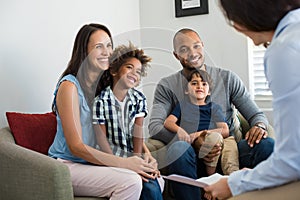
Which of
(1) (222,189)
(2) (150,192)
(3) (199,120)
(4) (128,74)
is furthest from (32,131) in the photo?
(1) (222,189)

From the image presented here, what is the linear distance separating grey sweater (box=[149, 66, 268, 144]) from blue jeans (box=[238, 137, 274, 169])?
0.14 metres

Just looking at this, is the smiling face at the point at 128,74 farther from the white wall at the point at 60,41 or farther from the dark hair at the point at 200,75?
the dark hair at the point at 200,75

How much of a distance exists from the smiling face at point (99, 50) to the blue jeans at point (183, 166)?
566mm

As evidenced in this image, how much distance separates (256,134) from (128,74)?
2.53 ft

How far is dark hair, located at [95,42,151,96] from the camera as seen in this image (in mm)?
2010

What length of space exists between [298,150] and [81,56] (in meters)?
1.29

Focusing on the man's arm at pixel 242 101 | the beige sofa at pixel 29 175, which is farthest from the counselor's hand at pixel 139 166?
the man's arm at pixel 242 101

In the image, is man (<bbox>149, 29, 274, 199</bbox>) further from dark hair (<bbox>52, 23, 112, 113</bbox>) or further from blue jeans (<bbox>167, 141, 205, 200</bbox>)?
dark hair (<bbox>52, 23, 112, 113</bbox>)

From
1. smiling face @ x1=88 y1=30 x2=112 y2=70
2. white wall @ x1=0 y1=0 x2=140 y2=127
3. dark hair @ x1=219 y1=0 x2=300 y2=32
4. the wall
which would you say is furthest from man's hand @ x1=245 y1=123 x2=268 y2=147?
dark hair @ x1=219 y1=0 x2=300 y2=32

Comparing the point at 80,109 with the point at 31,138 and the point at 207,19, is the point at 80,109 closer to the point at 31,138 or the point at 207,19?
the point at 31,138

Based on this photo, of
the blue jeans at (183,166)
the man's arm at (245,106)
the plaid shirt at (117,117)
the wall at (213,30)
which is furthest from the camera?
the wall at (213,30)

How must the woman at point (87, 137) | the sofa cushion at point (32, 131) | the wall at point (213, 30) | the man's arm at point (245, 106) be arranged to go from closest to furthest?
the woman at point (87, 137) → the sofa cushion at point (32, 131) → the man's arm at point (245, 106) → the wall at point (213, 30)

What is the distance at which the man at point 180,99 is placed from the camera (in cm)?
223

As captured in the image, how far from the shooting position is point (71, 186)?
173 centimetres
